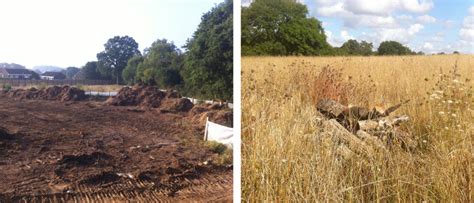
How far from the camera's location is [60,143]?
1.96 m

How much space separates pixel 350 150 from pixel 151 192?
87 centimetres

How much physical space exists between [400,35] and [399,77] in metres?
0.32

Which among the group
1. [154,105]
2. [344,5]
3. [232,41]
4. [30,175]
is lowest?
[30,175]

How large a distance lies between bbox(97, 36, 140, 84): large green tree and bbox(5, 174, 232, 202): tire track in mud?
42 centimetres

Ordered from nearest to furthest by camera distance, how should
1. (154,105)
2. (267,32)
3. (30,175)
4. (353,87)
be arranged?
(30,175)
(154,105)
(267,32)
(353,87)

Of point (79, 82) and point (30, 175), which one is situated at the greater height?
point (79, 82)

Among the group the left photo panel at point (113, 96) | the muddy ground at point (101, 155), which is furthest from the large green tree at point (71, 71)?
the muddy ground at point (101, 155)

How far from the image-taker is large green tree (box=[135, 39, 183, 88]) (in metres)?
1.99

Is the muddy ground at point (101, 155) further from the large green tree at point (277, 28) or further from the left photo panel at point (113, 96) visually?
the large green tree at point (277, 28)

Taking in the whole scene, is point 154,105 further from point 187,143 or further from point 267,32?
point 267,32

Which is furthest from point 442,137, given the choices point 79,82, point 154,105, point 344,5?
point 79,82

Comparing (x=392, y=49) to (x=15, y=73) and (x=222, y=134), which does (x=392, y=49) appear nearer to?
(x=222, y=134)

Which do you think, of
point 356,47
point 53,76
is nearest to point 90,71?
point 53,76

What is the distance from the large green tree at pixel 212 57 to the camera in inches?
79.3
